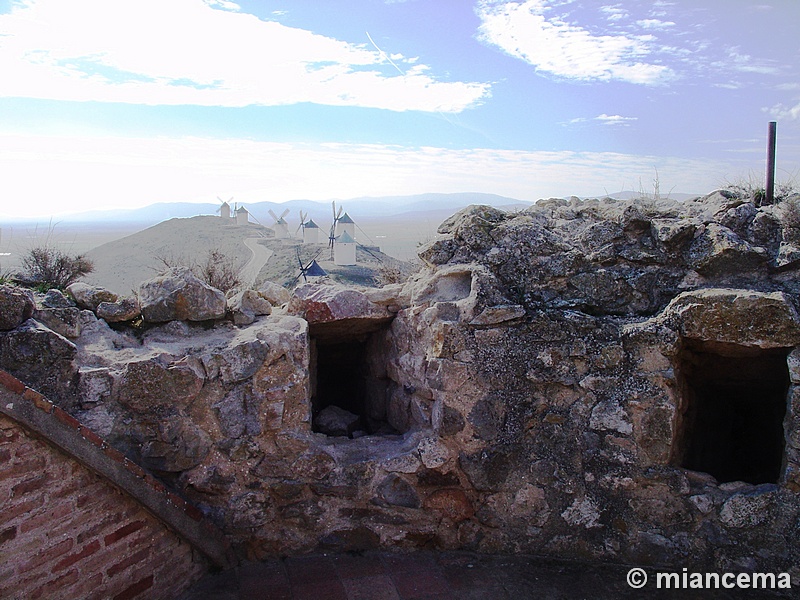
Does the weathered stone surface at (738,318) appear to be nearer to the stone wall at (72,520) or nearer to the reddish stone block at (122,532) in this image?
the stone wall at (72,520)

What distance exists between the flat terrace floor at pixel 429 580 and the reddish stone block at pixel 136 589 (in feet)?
0.85

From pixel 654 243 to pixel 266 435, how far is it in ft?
9.82

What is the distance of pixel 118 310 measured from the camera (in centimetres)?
427

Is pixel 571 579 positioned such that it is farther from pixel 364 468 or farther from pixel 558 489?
pixel 364 468

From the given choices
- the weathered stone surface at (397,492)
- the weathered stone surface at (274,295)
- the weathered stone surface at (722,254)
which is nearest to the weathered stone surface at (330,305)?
the weathered stone surface at (274,295)

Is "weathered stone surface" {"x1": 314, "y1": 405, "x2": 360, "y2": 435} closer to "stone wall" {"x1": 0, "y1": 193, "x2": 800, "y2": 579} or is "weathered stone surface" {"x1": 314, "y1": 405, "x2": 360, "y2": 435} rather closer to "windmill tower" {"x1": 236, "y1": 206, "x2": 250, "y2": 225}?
"stone wall" {"x1": 0, "y1": 193, "x2": 800, "y2": 579}

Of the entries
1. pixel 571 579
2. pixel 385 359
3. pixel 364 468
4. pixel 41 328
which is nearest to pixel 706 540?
pixel 571 579

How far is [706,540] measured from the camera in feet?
12.7

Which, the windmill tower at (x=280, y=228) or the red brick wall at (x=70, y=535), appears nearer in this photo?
the red brick wall at (x=70, y=535)

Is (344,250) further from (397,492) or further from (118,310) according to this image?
(397,492)

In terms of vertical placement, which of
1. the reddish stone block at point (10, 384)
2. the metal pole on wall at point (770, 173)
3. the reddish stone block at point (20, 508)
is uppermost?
the metal pole on wall at point (770, 173)

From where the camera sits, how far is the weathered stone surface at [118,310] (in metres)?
4.23

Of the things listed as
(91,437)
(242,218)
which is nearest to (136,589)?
(91,437)

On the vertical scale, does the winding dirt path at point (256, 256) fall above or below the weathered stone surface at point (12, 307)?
below
